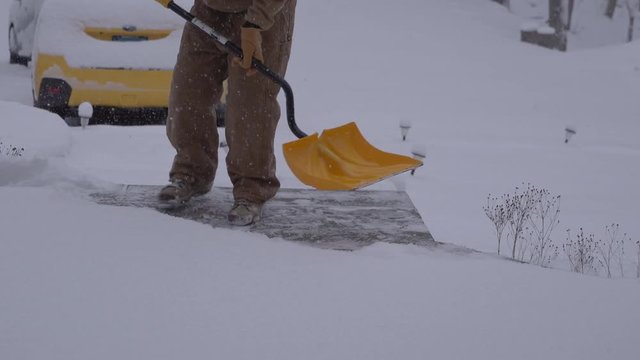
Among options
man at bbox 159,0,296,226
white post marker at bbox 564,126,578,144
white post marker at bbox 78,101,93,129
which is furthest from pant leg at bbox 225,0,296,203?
white post marker at bbox 564,126,578,144

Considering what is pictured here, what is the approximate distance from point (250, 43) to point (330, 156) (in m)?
0.89

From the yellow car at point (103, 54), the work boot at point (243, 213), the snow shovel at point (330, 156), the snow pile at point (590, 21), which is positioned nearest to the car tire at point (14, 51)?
the yellow car at point (103, 54)

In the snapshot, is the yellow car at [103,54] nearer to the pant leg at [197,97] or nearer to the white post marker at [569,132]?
the pant leg at [197,97]

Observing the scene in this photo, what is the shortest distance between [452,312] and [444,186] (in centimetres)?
404

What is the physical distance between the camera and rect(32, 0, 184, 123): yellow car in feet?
21.1

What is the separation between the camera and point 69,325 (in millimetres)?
2271

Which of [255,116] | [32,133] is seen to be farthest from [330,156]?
[32,133]

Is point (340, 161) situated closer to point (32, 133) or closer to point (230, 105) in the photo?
point (230, 105)

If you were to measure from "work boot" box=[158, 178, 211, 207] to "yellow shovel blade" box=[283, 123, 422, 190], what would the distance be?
0.45 metres

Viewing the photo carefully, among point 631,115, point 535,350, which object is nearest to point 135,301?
point 535,350

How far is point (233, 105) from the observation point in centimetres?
353

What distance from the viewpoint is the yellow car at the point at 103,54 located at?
21.1 feet

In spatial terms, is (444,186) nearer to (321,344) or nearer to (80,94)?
(80,94)

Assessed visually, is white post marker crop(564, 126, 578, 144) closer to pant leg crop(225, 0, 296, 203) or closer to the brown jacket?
pant leg crop(225, 0, 296, 203)
